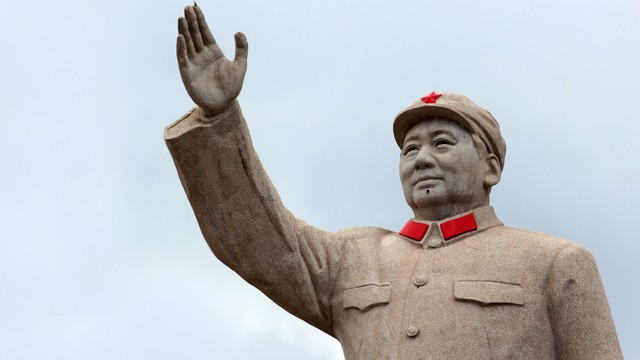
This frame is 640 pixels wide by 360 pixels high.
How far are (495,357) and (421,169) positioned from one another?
1.71 metres

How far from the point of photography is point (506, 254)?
10.3 m

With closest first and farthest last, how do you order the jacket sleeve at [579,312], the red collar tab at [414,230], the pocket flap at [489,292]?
the jacket sleeve at [579,312]
the pocket flap at [489,292]
the red collar tab at [414,230]

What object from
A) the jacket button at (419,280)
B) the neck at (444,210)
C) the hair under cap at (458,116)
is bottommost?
the jacket button at (419,280)

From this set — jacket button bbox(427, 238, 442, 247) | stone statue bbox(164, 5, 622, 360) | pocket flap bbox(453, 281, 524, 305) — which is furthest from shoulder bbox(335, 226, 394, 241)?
pocket flap bbox(453, 281, 524, 305)

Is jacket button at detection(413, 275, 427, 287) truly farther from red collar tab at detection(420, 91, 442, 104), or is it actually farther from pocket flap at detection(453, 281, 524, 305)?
red collar tab at detection(420, 91, 442, 104)

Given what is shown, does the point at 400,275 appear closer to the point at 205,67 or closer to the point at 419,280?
the point at 419,280

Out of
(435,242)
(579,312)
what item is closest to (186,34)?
(435,242)

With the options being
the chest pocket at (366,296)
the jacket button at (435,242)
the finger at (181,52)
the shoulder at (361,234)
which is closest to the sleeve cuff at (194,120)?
the finger at (181,52)

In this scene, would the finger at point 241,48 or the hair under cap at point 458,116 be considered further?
the hair under cap at point 458,116

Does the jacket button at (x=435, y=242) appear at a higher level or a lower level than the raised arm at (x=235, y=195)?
lower

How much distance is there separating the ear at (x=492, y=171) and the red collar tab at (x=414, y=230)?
64 centimetres

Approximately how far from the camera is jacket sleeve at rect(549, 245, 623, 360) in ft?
32.4

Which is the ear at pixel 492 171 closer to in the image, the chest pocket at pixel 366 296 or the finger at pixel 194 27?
the chest pocket at pixel 366 296

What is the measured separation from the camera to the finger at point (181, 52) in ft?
32.5
